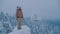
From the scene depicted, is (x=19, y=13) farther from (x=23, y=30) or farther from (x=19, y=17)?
(x=23, y=30)

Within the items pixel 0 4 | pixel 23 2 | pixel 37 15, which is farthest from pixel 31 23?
pixel 0 4

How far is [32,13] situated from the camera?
1418 mm

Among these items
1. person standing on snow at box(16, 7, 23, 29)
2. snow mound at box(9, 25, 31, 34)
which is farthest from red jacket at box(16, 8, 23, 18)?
snow mound at box(9, 25, 31, 34)

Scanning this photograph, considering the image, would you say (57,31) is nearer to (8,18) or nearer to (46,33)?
(46,33)

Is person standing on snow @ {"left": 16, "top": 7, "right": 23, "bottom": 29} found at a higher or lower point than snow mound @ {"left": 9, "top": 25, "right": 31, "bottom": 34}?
higher

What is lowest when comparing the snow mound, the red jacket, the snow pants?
the snow mound

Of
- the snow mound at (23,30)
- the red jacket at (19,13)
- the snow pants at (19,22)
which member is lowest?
the snow mound at (23,30)

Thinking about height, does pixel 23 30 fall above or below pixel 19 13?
below

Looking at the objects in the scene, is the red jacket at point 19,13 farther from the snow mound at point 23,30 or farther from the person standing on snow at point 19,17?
the snow mound at point 23,30

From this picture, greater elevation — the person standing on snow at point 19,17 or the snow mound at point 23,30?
the person standing on snow at point 19,17

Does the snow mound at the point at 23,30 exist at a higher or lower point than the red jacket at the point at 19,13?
lower

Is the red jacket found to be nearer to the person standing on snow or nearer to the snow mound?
the person standing on snow

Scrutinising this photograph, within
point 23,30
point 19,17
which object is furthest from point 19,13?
point 23,30

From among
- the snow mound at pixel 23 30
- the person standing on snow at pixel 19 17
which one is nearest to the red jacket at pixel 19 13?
the person standing on snow at pixel 19 17
